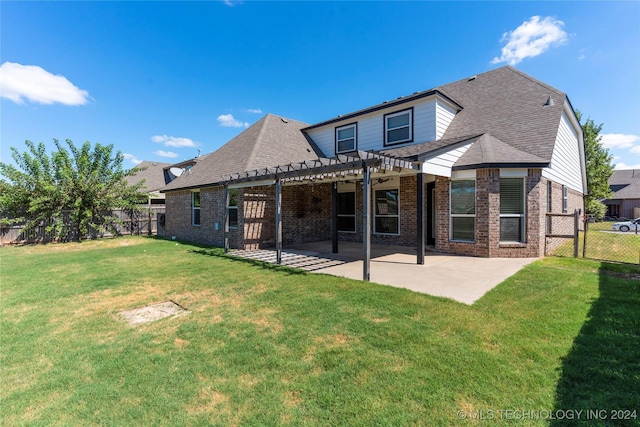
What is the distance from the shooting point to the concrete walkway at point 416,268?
18.5 ft

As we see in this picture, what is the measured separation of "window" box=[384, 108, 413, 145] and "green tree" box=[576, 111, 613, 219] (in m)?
22.8

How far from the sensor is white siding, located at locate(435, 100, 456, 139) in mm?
10742

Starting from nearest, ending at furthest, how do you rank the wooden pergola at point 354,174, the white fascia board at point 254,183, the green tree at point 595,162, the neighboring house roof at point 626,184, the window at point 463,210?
1. the wooden pergola at point 354,174
2. the window at point 463,210
3. the white fascia board at point 254,183
4. the green tree at point 595,162
5. the neighboring house roof at point 626,184

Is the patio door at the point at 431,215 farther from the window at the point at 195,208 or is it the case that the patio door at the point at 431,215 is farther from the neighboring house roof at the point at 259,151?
the window at the point at 195,208

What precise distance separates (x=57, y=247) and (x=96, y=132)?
7502 mm

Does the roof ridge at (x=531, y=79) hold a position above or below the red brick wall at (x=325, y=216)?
above

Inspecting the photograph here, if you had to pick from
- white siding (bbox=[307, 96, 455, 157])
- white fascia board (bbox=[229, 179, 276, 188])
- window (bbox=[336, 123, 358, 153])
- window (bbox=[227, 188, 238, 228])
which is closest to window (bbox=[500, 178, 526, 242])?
white siding (bbox=[307, 96, 455, 157])

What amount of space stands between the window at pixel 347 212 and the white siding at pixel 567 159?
7.06m

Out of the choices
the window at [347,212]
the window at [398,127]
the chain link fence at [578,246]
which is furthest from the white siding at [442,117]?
the chain link fence at [578,246]

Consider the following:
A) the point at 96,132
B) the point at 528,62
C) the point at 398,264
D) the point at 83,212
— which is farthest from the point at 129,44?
the point at 528,62

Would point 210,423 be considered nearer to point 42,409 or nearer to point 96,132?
point 42,409

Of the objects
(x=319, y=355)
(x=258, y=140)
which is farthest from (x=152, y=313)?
(x=258, y=140)

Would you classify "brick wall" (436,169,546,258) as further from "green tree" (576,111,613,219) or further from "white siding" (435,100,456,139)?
"green tree" (576,111,613,219)

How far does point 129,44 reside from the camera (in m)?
12.2
